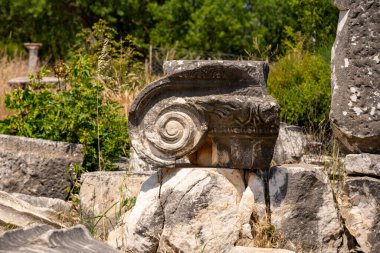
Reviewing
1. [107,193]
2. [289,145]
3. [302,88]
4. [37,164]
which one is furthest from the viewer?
[302,88]

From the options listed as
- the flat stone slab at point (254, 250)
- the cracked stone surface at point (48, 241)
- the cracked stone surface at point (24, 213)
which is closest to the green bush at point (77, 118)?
the cracked stone surface at point (24, 213)

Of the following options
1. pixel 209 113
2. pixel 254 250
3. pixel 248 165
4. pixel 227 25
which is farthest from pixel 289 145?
pixel 227 25

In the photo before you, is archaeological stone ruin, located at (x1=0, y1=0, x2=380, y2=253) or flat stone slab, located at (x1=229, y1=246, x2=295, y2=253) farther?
Answer: archaeological stone ruin, located at (x1=0, y1=0, x2=380, y2=253)

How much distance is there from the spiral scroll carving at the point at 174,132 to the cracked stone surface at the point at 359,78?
93 centimetres

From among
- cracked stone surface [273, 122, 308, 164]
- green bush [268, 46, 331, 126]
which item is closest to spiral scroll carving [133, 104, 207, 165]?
cracked stone surface [273, 122, 308, 164]

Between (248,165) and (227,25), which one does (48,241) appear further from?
(227,25)

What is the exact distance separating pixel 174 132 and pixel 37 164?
6.57 feet

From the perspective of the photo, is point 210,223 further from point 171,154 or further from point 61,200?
point 61,200

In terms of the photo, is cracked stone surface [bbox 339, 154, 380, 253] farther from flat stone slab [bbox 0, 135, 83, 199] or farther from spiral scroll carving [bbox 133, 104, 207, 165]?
flat stone slab [bbox 0, 135, 83, 199]

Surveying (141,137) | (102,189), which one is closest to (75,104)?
(102,189)

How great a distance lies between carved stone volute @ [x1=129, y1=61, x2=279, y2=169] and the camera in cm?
538

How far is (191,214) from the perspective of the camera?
17.6ft

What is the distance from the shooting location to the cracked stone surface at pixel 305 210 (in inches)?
213

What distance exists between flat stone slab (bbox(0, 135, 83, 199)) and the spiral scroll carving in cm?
173
